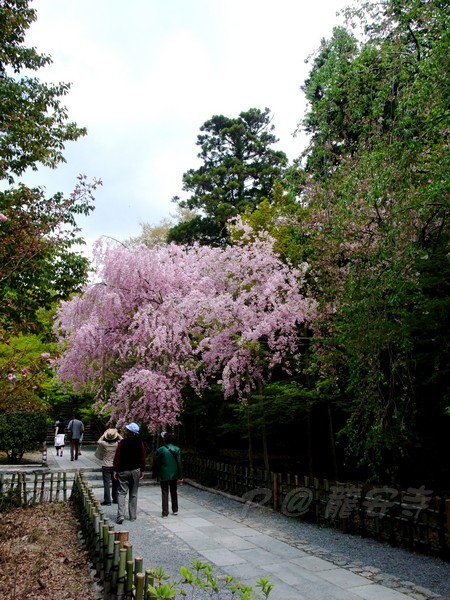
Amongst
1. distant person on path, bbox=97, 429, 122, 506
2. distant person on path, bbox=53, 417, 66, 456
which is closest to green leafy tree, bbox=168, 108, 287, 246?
distant person on path, bbox=53, 417, 66, 456

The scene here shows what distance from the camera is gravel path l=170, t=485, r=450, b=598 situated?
562cm

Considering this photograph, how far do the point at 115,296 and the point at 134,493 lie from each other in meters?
6.03

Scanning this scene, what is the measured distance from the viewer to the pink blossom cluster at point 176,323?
436 inches

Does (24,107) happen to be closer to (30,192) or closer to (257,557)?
(30,192)

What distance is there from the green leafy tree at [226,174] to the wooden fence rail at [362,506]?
824 inches

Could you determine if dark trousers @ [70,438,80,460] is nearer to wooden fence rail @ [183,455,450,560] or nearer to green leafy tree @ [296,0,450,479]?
wooden fence rail @ [183,455,450,560]

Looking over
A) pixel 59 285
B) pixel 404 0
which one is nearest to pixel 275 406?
pixel 59 285

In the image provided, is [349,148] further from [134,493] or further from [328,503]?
[134,493]

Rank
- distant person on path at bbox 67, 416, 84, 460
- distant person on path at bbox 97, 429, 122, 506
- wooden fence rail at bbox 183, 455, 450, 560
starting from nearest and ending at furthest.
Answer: wooden fence rail at bbox 183, 455, 450, 560 → distant person on path at bbox 97, 429, 122, 506 → distant person on path at bbox 67, 416, 84, 460

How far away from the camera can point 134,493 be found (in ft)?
28.1

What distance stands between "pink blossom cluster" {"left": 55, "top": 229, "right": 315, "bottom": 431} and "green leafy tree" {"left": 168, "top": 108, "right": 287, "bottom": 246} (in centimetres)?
1578

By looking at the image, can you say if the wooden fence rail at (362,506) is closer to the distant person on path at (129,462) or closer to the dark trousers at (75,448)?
the distant person on path at (129,462)

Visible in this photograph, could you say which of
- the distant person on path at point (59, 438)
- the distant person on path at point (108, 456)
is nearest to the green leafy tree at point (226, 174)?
the distant person on path at point (59, 438)

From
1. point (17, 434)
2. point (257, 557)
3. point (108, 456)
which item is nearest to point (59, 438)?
point (17, 434)
